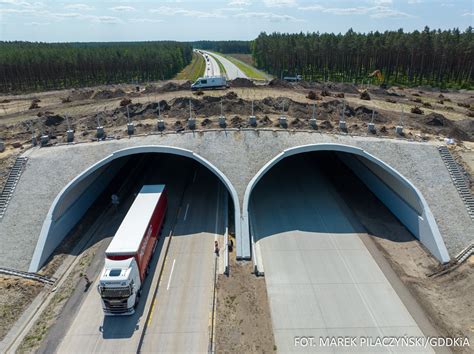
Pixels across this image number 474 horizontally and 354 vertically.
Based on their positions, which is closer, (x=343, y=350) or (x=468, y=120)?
(x=343, y=350)

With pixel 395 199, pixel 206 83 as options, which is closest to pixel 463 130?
pixel 395 199

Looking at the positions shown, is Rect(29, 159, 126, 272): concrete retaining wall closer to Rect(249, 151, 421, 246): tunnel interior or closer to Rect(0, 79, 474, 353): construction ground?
Rect(0, 79, 474, 353): construction ground

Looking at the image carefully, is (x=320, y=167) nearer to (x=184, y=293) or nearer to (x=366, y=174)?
(x=366, y=174)

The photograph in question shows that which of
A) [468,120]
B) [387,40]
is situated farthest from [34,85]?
[468,120]

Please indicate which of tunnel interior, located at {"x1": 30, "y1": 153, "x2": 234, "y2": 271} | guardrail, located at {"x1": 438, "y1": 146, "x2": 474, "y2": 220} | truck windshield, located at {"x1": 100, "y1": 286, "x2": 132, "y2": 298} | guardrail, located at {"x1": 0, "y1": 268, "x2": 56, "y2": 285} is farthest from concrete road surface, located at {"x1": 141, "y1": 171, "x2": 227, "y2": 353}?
guardrail, located at {"x1": 438, "y1": 146, "x2": 474, "y2": 220}

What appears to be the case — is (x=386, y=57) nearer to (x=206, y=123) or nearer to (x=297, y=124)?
(x=297, y=124)
